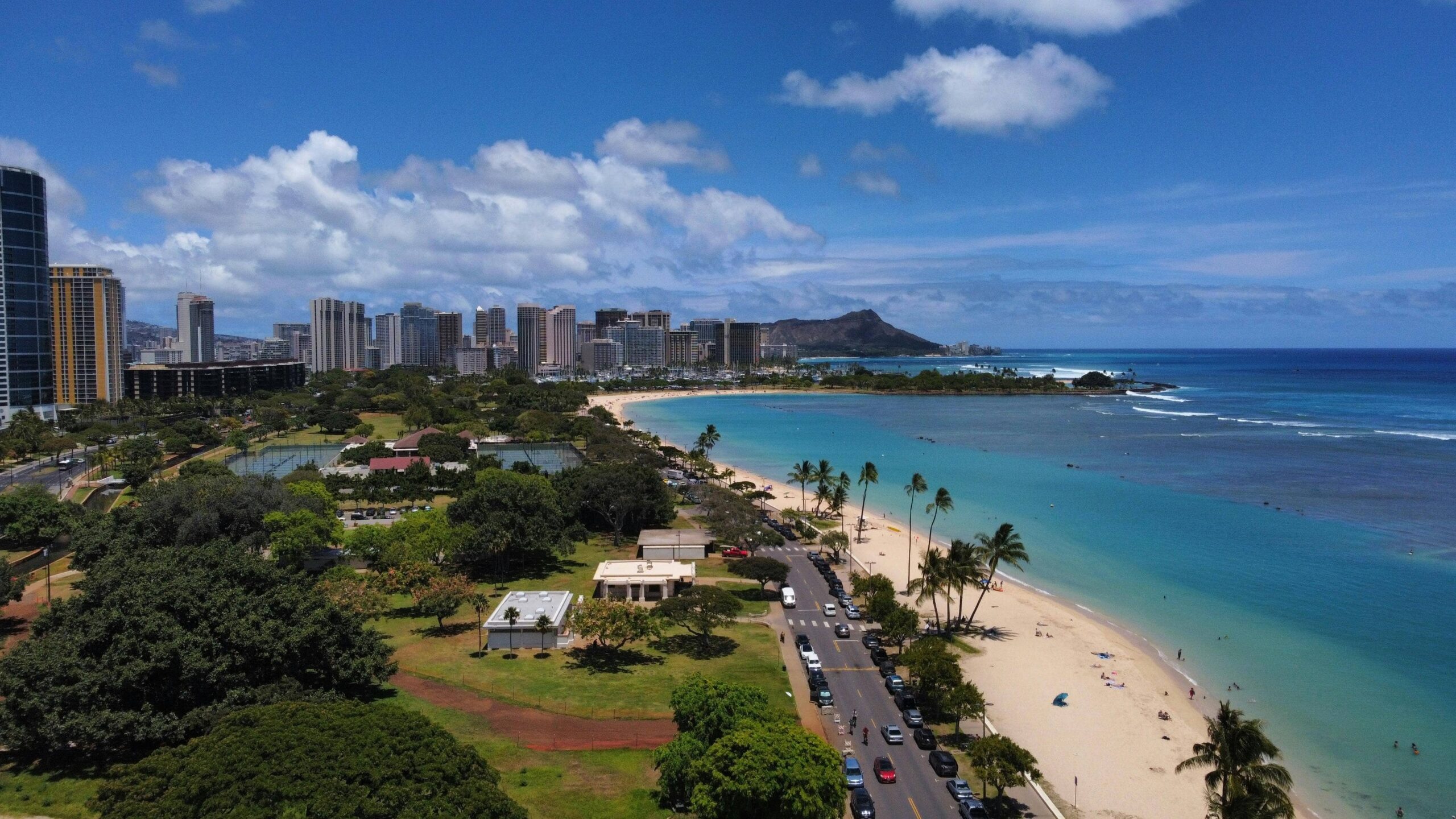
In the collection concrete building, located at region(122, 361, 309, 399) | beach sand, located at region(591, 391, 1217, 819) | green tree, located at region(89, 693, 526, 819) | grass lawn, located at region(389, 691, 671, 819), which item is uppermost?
concrete building, located at region(122, 361, 309, 399)

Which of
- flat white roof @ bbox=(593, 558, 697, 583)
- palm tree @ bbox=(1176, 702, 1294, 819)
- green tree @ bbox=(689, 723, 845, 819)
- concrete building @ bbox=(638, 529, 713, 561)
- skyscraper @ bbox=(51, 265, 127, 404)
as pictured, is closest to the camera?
palm tree @ bbox=(1176, 702, 1294, 819)

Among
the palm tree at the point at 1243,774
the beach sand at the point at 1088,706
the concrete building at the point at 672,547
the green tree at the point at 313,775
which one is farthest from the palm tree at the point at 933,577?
the green tree at the point at 313,775

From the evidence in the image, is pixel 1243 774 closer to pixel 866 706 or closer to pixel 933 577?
pixel 866 706

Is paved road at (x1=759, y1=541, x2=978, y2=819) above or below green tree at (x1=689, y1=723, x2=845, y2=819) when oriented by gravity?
below

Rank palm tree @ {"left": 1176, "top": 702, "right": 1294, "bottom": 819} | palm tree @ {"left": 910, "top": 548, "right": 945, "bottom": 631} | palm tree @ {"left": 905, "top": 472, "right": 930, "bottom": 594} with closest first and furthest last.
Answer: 1. palm tree @ {"left": 1176, "top": 702, "right": 1294, "bottom": 819}
2. palm tree @ {"left": 910, "top": 548, "right": 945, "bottom": 631}
3. palm tree @ {"left": 905, "top": 472, "right": 930, "bottom": 594}

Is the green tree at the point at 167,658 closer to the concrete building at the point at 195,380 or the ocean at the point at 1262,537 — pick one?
the ocean at the point at 1262,537

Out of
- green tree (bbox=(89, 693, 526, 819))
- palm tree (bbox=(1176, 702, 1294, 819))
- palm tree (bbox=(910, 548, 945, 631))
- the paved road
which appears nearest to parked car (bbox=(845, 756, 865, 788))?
the paved road

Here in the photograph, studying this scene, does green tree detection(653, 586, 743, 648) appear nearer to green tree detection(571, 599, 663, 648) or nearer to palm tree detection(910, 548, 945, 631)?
green tree detection(571, 599, 663, 648)
